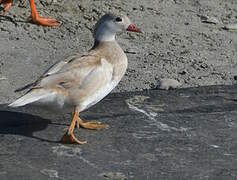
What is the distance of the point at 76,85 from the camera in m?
7.34

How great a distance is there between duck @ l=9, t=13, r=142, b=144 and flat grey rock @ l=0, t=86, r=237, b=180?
0.79ft

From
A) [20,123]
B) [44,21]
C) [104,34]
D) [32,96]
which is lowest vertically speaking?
[20,123]

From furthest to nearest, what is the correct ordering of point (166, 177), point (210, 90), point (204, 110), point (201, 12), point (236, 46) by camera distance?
point (201, 12), point (236, 46), point (210, 90), point (204, 110), point (166, 177)

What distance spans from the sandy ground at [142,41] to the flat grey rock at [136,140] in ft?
1.72

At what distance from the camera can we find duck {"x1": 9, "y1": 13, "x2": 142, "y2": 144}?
7242mm

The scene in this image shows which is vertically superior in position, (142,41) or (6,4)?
(6,4)

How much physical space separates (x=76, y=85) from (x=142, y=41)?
10.1 ft

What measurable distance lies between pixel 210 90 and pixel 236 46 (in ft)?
5.11

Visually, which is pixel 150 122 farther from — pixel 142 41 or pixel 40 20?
pixel 40 20

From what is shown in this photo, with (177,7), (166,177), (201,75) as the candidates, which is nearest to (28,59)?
(201,75)

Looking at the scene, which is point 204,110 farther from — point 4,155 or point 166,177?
point 4,155

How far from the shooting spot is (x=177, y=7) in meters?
11.4

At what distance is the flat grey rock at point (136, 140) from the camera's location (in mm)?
6711

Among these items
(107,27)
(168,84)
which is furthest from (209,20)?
(107,27)
